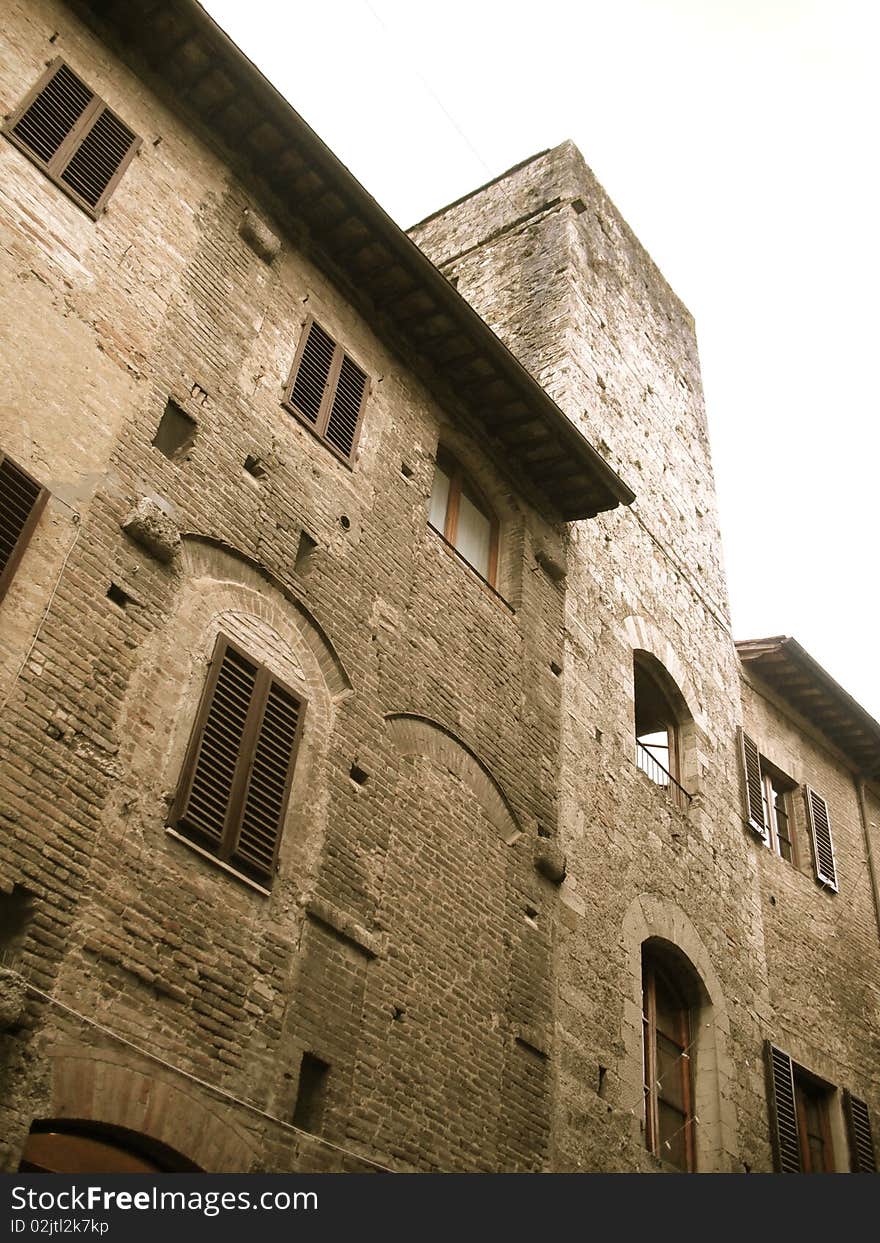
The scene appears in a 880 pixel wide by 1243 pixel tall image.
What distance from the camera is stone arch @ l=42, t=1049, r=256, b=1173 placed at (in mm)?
5125

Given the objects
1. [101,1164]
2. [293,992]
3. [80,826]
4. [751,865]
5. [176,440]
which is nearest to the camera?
[101,1164]

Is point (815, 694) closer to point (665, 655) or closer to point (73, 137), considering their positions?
point (665, 655)

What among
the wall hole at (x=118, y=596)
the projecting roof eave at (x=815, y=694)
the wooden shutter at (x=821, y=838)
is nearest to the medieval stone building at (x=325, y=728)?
the wall hole at (x=118, y=596)

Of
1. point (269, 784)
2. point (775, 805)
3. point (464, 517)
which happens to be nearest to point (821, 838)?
point (775, 805)

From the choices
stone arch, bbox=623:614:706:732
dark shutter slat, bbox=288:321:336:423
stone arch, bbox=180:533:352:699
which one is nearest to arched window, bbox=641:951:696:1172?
stone arch, bbox=623:614:706:732

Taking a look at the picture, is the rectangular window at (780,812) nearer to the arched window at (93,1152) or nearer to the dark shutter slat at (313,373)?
the dark shutter slat at (313,373)

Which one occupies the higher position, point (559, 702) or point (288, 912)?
point (559, 702)

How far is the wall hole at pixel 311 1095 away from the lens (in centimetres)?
618

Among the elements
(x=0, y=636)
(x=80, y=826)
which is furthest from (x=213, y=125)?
(x=80, y=826)

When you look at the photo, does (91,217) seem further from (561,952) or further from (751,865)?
(751,865)

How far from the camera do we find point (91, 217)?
24.5ft

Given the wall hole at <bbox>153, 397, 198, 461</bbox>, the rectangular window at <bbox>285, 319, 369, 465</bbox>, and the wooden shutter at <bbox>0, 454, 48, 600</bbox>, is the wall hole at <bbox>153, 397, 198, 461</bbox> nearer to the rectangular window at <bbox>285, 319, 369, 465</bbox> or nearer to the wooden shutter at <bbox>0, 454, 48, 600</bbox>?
the rectangular window at <bbox>285, 319, 369, 465</bbox>

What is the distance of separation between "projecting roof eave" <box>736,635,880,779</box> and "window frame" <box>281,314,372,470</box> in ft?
22.2

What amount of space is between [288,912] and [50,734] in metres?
1.73
